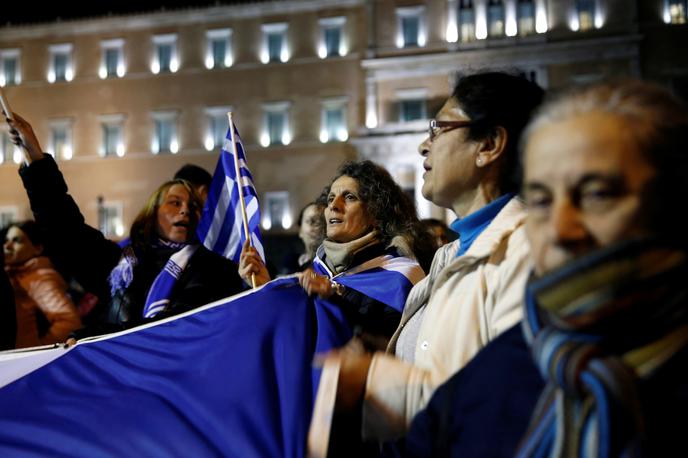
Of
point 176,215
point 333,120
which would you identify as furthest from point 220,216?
point 333,120

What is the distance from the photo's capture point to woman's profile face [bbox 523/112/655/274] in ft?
3.67

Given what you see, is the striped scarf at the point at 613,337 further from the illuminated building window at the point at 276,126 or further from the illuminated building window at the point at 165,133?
the illuminated building window at the point at 165,133

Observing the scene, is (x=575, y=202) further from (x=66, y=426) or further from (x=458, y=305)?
(x=66, y=426)

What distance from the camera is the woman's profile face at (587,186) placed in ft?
3.67

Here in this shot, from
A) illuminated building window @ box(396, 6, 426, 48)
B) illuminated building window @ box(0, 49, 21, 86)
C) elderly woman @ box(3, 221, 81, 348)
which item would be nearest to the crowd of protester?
elderly woman @ box(3, 221, 81, 348)

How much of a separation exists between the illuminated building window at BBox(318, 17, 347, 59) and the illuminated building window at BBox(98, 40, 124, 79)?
9352 mm

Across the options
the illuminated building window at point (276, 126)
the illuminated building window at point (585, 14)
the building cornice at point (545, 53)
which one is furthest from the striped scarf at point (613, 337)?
the illuminated building window at point (585, 14)

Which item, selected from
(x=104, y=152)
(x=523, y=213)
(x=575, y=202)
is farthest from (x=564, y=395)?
(x=104, y=152)

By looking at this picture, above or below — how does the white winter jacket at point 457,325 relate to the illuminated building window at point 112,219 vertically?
below

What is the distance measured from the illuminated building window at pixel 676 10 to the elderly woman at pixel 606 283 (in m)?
29.2

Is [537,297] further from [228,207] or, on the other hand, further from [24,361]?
[228,207]

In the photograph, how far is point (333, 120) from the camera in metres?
28.0

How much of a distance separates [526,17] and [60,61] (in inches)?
833

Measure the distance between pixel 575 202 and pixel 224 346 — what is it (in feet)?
5.29
